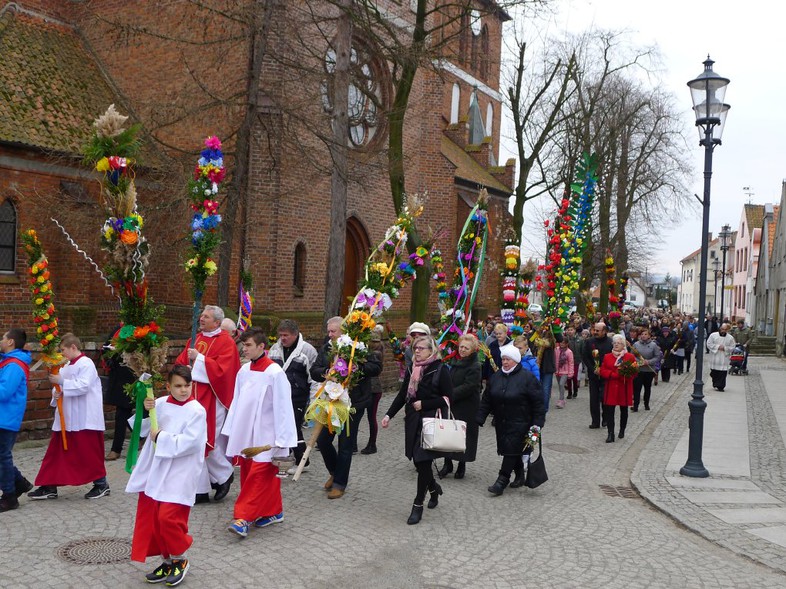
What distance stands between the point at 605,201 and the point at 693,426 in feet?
75.6

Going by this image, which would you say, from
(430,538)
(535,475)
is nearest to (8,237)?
(535,475)

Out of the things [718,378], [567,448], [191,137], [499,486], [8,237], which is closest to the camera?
[499,486]

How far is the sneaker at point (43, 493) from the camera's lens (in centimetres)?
731

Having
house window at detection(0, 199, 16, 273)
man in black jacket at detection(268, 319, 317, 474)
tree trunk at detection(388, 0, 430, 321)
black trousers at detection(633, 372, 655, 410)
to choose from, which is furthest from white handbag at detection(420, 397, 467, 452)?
house window at detection(0, 199, 16, 273)

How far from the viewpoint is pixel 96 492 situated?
7.50 m

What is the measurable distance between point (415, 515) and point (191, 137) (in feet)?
46.3

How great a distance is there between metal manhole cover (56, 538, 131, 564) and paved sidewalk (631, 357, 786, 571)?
17.1ft

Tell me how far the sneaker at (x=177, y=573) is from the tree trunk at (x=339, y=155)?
821cm

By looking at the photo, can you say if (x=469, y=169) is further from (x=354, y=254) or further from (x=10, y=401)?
(x=10, y=401)

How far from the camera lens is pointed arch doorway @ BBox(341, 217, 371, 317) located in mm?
21241

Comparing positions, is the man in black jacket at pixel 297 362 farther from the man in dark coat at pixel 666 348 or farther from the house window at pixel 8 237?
the man in dark coat at pixel 666 348

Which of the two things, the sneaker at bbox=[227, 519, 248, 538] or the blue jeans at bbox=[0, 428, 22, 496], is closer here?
the sneaker at bbox=[227, 519, 248, 538]

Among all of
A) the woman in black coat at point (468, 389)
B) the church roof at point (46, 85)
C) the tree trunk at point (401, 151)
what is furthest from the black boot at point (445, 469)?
the church roof at point (46, 85)

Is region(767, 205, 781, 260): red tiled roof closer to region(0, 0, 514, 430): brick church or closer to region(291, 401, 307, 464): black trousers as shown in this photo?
region(0, 0, 514, 430): brick church
